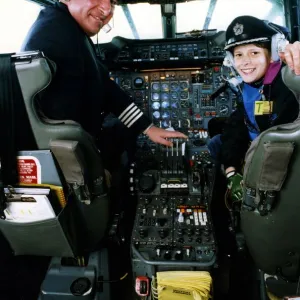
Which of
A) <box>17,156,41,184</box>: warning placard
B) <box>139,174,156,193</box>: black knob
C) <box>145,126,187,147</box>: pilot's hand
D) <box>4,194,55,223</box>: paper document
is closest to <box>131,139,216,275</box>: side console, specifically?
<box>139,174,156,193</box>: black knob

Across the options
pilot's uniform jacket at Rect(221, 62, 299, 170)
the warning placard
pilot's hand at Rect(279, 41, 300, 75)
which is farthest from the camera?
pilot's uniform jacket at Rect(221, 62, 299, 170)

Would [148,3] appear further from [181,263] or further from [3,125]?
[181,263]

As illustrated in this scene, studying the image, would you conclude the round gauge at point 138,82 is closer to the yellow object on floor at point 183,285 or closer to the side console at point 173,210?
the side console at point 173,210

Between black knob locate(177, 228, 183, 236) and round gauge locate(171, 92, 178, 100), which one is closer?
black knob locate(177, 228, 183, 236)

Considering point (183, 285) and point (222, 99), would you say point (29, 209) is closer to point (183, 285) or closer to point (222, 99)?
point (183, 285)

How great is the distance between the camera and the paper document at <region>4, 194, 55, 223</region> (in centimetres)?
120

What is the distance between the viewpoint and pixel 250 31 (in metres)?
1.47

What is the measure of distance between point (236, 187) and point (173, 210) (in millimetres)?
356

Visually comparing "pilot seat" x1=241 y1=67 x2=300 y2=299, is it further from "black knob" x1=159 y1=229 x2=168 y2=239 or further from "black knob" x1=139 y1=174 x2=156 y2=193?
"black knob" x1=139 y1=174 x2=156 y2=193

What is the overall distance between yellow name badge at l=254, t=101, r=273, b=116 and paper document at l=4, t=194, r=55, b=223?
1.10 metres

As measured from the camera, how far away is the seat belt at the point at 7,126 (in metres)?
1.02

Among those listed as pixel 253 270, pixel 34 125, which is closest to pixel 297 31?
pixel 253 270

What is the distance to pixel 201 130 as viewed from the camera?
271cm

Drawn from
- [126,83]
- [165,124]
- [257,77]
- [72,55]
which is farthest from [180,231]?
[126,83]
